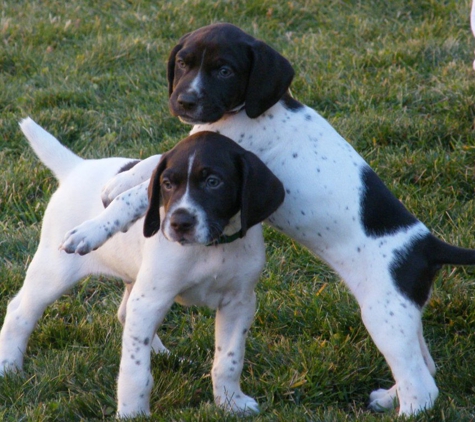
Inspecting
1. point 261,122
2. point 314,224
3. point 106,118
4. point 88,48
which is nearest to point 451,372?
point 314,224

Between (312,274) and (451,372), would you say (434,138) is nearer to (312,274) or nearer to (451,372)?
(312,274)

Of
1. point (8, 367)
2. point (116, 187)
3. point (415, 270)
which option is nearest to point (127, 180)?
point (116, 187)

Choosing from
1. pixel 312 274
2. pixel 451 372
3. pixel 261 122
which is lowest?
pixel 312 274

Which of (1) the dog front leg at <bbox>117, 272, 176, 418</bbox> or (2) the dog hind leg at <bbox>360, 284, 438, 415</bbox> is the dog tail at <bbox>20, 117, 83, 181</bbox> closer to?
(1) the dog front leg at <bbox>117, 272, 176, 418</bbox>

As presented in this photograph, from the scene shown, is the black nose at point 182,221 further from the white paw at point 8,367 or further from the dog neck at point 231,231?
the white paw at point 8,367

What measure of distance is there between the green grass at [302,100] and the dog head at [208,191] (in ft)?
2.90

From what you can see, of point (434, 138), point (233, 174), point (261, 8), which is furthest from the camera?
point (261, 8)

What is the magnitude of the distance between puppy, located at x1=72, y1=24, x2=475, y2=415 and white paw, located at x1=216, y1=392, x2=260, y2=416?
2.07ft

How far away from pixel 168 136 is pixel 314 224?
2.87 metres

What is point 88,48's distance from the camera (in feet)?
28.7

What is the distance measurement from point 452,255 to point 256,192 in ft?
3.53

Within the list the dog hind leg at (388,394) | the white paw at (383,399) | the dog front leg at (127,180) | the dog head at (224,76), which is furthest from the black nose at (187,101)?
the white paw at (383,399)

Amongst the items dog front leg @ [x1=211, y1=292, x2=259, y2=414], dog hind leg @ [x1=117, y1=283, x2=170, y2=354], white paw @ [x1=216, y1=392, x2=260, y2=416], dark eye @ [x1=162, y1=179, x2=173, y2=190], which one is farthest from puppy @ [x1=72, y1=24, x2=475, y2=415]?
dog hind leg @ [x1=117, y1=283, x2=170, y2=354]

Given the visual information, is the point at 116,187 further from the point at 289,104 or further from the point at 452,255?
the point at 452,255
